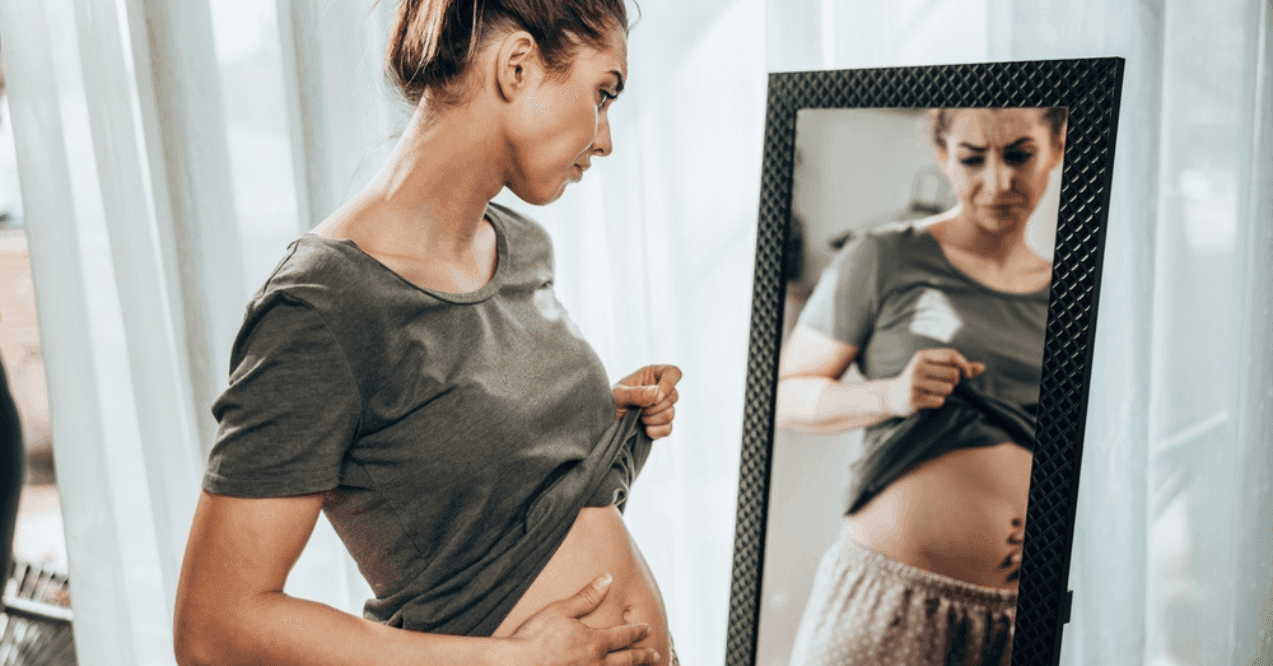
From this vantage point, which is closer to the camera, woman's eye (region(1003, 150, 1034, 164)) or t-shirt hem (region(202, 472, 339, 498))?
t-shirt hem (region(202, 472, 339, 498))

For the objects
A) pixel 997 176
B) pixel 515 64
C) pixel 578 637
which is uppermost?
pixel 515 64

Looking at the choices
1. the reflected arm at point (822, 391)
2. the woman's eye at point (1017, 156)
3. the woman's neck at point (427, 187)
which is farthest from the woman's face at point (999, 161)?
the woman's neck at point (427, 187)

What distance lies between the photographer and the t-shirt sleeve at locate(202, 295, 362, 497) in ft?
2.30

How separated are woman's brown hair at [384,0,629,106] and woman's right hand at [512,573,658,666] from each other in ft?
1.58

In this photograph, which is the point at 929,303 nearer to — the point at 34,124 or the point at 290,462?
the point at 290,462

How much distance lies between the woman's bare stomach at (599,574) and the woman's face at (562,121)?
0.34m

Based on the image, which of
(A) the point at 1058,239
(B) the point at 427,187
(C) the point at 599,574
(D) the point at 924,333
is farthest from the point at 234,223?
(A) the point at 1058,239

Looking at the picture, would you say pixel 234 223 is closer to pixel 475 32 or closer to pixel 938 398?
pixel 475 32

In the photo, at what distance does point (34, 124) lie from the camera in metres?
1.52

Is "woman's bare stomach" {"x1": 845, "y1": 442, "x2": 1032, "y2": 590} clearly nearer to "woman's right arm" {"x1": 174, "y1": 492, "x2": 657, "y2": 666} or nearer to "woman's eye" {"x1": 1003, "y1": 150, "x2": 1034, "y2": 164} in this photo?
"woman's eye" {"x1": 1003, "y1": 150, "x2": 1034, "y2": 164}

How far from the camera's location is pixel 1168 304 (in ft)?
4.84

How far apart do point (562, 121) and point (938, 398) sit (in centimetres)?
55

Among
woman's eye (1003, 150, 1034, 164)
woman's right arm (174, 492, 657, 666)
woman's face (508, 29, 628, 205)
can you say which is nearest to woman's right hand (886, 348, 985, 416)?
woman's eye (1003, 150, 1034, 164)

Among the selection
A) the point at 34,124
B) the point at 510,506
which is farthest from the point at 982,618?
the point at 34,124
